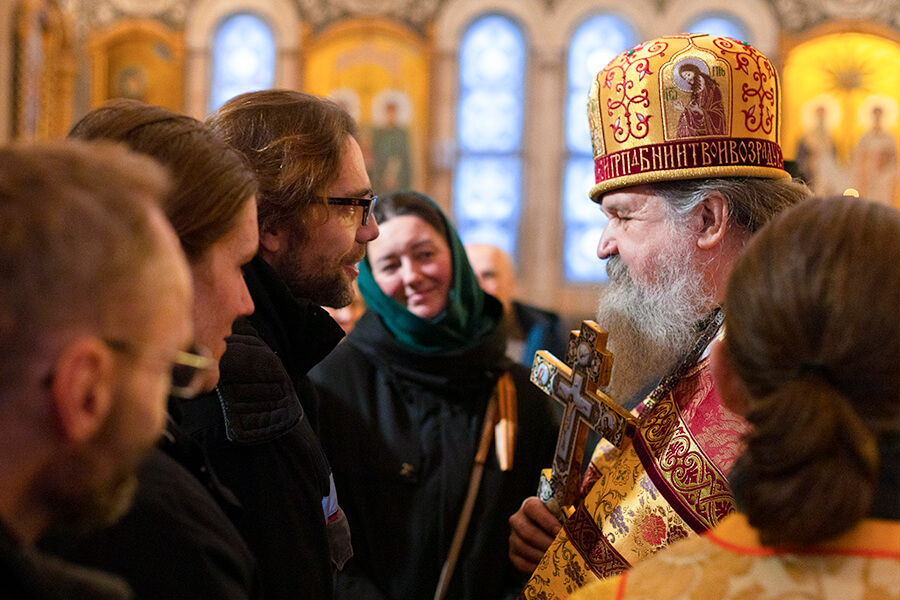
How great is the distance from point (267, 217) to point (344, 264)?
0.21m

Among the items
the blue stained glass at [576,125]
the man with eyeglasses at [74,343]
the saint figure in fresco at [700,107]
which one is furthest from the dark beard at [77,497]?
the blue stained glass at [576,125]

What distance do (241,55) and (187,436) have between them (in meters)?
12.1

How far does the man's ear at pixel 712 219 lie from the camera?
7.03ft

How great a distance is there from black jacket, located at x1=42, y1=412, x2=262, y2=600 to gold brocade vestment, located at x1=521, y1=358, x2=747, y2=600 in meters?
0.84

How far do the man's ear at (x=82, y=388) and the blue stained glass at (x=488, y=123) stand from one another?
11.9 metres

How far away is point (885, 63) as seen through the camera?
12.3m

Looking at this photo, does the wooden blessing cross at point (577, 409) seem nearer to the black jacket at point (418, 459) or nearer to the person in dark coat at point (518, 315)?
Result: the black jacket at point (418, 459)

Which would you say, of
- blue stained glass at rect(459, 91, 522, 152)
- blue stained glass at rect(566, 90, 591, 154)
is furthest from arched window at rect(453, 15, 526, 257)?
blue stained glass at rect(566, 90, 591, 154)

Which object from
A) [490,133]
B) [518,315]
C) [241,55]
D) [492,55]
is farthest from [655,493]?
[241,55]

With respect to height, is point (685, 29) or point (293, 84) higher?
point (685, 29)

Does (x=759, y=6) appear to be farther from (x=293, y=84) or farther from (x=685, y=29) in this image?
(x=293, y=84)

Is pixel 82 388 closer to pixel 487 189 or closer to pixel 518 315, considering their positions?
pixel 518 315

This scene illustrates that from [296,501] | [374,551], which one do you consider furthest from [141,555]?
[374,551]

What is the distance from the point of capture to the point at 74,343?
0.95m
